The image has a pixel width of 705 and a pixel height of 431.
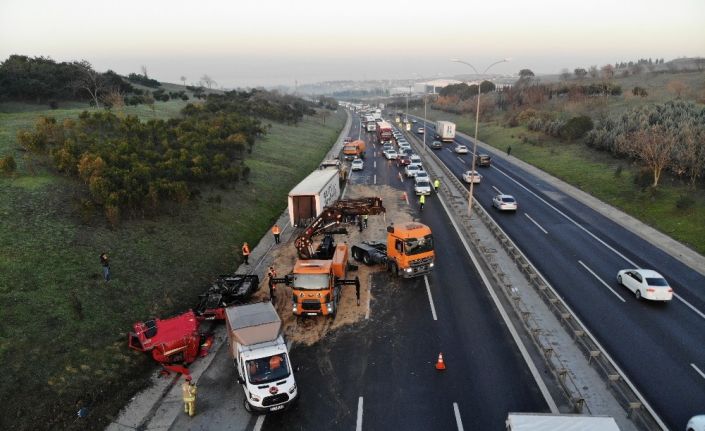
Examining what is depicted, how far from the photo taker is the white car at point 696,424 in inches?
468

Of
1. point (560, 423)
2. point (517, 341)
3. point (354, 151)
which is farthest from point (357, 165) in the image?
point (560, 423)

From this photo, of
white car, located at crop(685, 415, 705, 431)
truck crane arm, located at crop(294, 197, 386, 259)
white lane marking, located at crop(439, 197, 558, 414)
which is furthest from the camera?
truck crane arm, located at crop(294, 197, 386, 259)

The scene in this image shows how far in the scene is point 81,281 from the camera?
1964 centimetres

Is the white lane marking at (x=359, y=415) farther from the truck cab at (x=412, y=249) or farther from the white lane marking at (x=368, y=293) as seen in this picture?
the truck cab at (x=412, y=249)

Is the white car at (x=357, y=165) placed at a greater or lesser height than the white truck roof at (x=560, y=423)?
lesser

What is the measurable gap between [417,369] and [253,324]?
6.40m

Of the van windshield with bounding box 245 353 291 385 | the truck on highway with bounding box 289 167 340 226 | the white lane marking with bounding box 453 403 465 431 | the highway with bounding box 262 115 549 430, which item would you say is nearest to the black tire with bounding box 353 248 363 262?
the highway with bounding box 262 115 549 430

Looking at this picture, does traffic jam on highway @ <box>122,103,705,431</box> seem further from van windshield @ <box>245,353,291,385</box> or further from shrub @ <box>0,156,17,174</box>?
shrub @ <box>0,156,17,174</box>

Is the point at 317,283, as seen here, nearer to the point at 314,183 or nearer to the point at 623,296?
the point at 314,183

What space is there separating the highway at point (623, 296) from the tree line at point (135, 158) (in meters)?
24.1

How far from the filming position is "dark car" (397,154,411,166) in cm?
5748

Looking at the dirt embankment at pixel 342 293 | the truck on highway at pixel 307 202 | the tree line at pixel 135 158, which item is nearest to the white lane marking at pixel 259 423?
the dirt embankment at pixel 342 293

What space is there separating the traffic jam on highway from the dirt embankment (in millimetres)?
109

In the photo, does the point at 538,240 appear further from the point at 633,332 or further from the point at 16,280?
the point at 16,280
